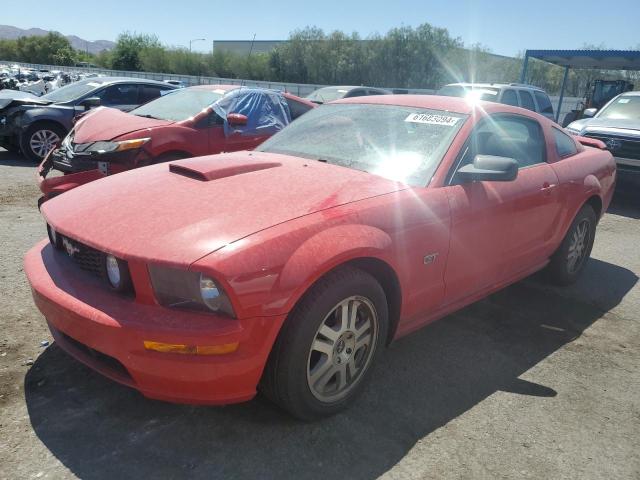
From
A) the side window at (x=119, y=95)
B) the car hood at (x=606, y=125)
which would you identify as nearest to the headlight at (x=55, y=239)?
the side window at (x=119, y=95)

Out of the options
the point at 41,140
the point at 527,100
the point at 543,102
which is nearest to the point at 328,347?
the point at 41,140

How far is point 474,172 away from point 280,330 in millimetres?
1504

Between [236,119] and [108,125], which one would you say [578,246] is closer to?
[236,119]

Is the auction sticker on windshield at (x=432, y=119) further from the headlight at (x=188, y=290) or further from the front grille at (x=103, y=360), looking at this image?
the front grille at (x=103, y=360)

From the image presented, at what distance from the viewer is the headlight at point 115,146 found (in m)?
5.64

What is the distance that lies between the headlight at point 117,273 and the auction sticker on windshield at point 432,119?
2047mm

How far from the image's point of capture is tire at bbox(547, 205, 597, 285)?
444cm

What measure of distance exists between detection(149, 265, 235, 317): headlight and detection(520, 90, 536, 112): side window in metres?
11.4

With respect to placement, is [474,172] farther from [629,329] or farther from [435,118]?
[629,329]

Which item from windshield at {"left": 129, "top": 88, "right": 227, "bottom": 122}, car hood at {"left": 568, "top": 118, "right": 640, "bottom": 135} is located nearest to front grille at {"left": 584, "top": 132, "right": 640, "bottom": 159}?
car hood at {"left": 568, "top": 118, "right": 640, "bottom": 135}

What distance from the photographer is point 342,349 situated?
2.61m

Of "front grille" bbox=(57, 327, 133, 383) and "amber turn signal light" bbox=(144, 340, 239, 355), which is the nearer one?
"amber turn signal light" bbox=(144, 340, 239, 355)

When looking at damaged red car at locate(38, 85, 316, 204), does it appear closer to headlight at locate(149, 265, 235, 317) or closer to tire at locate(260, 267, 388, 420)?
headlight at locate(149, 265, 235, 317)

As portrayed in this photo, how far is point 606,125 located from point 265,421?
8.46m
